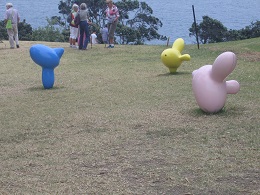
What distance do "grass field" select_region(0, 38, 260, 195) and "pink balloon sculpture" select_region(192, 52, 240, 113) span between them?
6.1 inches

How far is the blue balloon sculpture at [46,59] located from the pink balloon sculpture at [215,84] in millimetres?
3567

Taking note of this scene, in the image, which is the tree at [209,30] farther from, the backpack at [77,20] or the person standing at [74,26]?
the backpack at [77,20]

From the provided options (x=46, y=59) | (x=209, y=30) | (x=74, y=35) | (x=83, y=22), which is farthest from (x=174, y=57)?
(x=209, y=30)

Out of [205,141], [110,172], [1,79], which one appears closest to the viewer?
[110,172]

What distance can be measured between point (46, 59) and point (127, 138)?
4.26 meters

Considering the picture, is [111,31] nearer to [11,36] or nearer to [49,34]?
[11,36]

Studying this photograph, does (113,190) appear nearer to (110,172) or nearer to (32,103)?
(110,172)

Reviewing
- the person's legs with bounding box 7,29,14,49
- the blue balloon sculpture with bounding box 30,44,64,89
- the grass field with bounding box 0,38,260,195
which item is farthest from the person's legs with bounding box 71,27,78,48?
the blue balloon sculpture with bounding box 30,44,64,89

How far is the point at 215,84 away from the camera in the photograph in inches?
264

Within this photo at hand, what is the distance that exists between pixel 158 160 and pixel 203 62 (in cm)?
804

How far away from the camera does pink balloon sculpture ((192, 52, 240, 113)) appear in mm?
6531

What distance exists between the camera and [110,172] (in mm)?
4633

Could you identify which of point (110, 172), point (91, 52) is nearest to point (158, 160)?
point (110, 172)

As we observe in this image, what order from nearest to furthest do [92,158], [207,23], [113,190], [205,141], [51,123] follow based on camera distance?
[113,190] → [92,158] → [205,141] → [51,123] → [207,23]
